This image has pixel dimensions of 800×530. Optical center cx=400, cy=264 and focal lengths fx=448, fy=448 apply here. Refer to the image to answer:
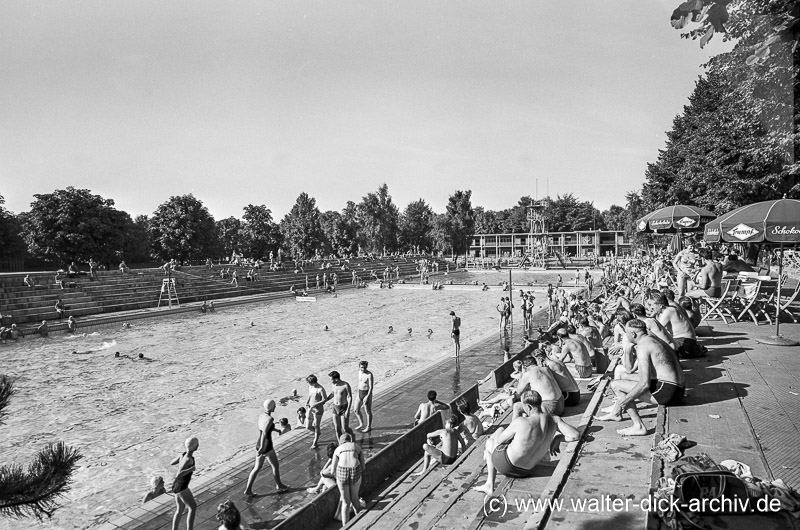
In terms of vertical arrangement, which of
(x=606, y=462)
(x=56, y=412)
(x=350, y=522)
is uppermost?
(x=606, y=462)

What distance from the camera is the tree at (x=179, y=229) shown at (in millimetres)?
52312

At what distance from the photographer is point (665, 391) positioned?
579 cm

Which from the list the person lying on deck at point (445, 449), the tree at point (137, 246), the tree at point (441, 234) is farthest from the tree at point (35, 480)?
the tree at point (441, 234)

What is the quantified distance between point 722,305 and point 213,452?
1267cm

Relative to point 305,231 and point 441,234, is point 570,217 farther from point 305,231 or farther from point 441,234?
point 305,231

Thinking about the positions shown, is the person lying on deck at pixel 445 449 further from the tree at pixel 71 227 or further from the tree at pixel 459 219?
the tree at pixel 459 219

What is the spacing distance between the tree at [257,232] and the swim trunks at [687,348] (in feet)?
211

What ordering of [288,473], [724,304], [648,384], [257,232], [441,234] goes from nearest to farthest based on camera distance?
1. [648,384]
2. [288,473]
3. [724,304]
4. [257,232]
5. [441,234]

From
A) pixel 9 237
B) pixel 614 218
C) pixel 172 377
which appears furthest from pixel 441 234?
pixel 172 377

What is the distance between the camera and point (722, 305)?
11.7 meters

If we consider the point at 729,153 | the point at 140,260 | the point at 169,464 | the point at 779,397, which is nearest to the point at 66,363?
the point at 169,464

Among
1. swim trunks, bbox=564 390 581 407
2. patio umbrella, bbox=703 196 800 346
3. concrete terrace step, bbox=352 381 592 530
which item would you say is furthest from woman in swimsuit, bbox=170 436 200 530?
patio umbrella, bbox=703 196 800 346

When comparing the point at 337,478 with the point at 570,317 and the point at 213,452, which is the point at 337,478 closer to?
the point at 213,452

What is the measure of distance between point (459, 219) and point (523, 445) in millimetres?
81302
